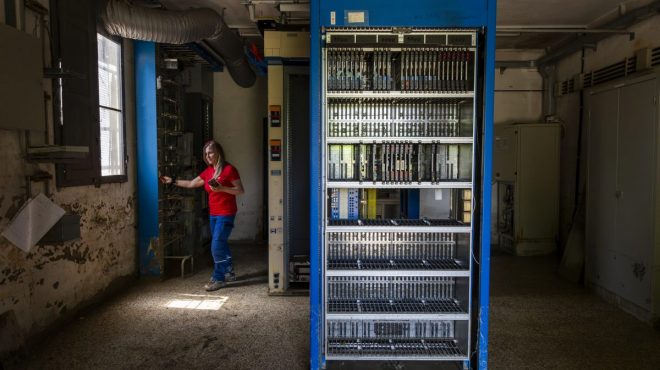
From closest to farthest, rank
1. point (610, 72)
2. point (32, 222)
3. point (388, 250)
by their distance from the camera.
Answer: point (32, 222) < point (388, 250) < point (610, 72)

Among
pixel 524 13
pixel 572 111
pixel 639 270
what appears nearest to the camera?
pixel 639 270

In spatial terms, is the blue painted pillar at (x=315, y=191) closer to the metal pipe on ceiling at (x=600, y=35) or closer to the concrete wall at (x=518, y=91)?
the metal pipe on ceiling at (x=600, y=35)

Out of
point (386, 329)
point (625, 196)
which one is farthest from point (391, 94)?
point (625, 196)

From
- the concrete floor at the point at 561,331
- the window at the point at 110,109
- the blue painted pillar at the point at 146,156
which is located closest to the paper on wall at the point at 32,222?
the window at the point at 110,109

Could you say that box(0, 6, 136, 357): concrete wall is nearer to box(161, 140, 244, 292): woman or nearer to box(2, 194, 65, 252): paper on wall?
box(2, 194, 65, 252): paper on wall

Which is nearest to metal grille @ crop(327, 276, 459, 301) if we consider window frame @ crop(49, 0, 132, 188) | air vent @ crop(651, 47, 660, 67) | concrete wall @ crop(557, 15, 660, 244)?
window frame @ crop(49, 0, 132, 188)

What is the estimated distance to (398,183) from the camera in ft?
9.35

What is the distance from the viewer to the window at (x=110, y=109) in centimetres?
435

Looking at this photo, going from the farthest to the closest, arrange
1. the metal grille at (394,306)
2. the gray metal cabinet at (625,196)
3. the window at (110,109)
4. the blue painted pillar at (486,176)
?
the window at (110,109)
the gray metal cabinet at (625,196)
the metal grille at (394,306)
the blue painted pillar at (486,176)

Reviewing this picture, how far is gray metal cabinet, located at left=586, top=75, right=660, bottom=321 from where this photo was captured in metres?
3.75

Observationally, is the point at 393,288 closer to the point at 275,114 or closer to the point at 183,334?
the point at 183,334

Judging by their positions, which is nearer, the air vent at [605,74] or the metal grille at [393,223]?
the metal grille at [393,223]

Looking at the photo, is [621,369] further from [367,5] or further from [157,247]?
[157,247]

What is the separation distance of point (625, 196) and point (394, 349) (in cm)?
291
